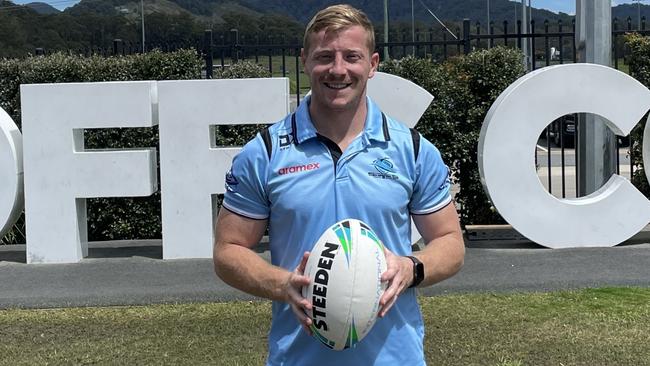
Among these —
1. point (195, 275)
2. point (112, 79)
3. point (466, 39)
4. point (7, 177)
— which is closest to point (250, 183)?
point (195, 275)

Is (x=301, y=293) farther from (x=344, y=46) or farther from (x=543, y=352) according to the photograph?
(x=543, y=352)

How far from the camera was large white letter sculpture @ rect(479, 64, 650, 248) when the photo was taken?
8.03m

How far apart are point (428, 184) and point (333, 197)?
32 centimetres

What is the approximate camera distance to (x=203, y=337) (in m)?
5.47

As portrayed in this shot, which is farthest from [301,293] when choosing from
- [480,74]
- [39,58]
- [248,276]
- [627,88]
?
[39,58]

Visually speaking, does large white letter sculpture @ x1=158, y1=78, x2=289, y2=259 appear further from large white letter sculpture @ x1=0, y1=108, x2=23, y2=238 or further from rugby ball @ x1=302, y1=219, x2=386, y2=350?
rugby ball @ x1=302, y1=219, x2=386, y2=350

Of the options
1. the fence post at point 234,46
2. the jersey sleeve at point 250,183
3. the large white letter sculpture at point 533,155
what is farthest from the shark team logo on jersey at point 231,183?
the fence post at point 234,46

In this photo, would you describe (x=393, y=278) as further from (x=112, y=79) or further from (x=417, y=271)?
(x=112, y=79)

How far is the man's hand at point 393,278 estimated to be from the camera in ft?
7.37

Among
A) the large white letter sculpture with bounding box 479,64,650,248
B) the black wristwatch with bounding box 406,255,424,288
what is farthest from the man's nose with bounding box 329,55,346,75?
the large white letter sculpture with bounding box 479,64,650,248

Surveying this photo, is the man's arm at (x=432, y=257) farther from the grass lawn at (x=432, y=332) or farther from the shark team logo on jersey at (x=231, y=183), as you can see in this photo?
the grass lawn at (x=432, y=332)

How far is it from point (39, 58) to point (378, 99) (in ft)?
13.5

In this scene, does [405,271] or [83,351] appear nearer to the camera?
[405,271]

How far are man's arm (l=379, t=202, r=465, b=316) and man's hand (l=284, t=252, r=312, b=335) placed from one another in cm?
21
